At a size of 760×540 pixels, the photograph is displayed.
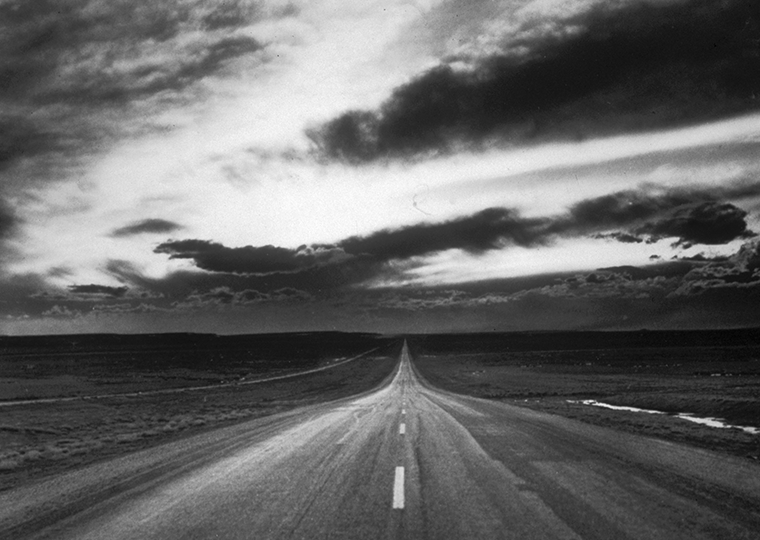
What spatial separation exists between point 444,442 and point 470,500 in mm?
5525

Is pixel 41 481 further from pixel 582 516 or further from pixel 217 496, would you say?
pixel 582 516

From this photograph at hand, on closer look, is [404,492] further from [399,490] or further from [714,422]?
[714,422]

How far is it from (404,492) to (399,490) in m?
0.14

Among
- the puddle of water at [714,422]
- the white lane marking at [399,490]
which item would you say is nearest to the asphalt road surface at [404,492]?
the white lane marking at [399,490]

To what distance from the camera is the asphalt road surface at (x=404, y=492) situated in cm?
622

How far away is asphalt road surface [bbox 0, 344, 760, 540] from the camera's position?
6223 mm

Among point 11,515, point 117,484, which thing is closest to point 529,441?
point 117,484

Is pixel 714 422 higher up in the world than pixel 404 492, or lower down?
lower down

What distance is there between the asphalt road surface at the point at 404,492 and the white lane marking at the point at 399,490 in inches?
1.3

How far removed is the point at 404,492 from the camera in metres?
7.87

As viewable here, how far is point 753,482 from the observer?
8.41 meters

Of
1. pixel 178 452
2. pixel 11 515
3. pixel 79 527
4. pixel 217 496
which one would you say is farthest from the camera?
pixel 178 452

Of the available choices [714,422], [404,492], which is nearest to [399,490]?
[404,492]

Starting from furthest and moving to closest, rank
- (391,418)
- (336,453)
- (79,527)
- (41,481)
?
(391,418) < (336,453) < (41,481) < (79,527)
